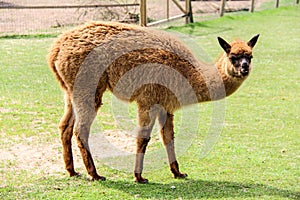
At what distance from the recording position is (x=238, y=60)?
625 centimetres

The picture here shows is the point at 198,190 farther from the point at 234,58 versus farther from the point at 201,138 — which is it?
the point at 201,138

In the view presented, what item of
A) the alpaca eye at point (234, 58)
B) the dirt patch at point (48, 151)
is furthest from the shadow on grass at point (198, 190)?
the alpaca eye at point (234, 58)

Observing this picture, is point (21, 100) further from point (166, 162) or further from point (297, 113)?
point (297, 113)

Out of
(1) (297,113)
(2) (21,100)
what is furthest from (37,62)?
(1) (297,113)

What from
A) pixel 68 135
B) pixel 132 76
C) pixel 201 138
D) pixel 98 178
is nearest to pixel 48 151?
pixel 68 135

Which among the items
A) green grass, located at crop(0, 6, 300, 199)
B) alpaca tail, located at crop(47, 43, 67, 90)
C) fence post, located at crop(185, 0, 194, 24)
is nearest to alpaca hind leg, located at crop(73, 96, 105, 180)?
green grass, located at crop(0, 6, 300, 199)

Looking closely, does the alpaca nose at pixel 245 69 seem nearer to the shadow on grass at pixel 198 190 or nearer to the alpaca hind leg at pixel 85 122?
the shadow on grass at pixel 198 190

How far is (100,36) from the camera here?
6.63m

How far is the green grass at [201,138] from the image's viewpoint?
6.35 m

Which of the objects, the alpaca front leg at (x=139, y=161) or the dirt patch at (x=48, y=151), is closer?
the alpaca front leg at (x=139, y=161)

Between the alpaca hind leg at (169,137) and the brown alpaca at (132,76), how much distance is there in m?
0.24

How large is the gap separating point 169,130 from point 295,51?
985 cm

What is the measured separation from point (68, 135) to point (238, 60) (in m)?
2.22

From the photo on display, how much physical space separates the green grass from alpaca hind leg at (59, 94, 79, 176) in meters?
0.16
